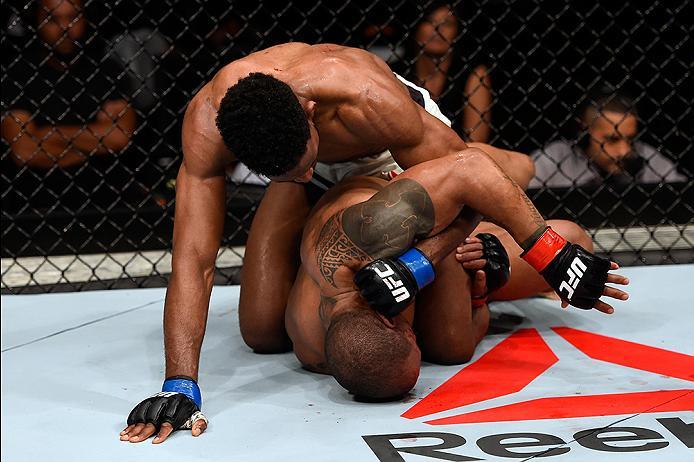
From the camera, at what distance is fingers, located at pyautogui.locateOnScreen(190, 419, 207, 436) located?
1936 mm

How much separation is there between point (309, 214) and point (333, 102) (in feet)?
1.32

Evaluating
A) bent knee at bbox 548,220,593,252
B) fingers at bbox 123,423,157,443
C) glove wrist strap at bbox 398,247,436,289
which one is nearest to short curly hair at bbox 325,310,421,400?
glove wrist strap at bbox 398,247,436,289

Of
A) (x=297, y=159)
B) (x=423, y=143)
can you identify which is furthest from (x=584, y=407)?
(x=297, y=159)

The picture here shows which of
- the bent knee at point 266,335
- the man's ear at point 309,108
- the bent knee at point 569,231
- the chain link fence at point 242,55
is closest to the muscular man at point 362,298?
the bent knee at point 266,335

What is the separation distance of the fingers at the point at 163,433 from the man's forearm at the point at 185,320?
140 millimetres

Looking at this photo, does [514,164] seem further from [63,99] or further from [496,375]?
[63,99]

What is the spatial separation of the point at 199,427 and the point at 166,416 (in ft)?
0.22

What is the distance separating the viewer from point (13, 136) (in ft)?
11.4

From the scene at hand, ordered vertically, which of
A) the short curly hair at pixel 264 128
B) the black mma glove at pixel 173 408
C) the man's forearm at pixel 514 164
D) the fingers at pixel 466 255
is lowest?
the black mma glove at pixel 173 408

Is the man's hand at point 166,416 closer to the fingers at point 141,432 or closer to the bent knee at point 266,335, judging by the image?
the fingers at point 141,432

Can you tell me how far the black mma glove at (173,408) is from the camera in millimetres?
1933

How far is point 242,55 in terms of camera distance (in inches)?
139

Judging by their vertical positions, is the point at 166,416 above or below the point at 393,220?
below

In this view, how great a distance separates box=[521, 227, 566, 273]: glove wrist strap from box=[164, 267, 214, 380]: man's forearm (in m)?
0.68
